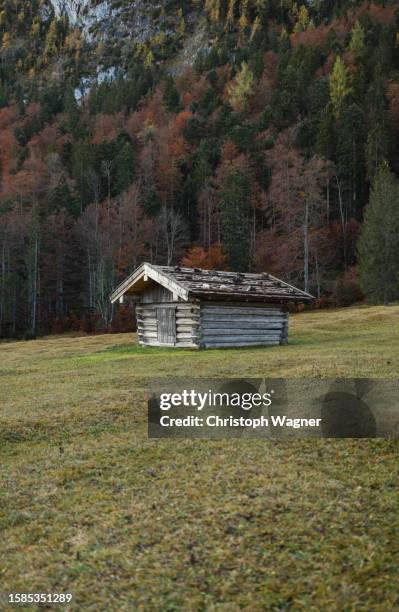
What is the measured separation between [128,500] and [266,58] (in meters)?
106

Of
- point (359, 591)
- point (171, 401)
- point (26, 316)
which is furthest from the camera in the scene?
point (26, 316)

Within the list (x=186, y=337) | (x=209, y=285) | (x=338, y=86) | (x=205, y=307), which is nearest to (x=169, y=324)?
(x=186, y=337)

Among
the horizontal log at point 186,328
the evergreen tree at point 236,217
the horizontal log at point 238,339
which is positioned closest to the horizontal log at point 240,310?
the horizontal log at point 186,328

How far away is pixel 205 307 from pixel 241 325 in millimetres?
2400

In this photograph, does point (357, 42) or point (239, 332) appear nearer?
point (239, 332)

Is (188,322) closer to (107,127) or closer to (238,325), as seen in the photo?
(238,325)

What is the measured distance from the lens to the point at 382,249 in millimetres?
47000

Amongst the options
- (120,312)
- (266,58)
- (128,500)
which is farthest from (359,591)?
(266,58)

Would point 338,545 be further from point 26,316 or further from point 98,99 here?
point 98,99

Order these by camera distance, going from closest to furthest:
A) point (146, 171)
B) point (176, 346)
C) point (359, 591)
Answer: point (359, 591) → point (176, 346) → point (146, 171)

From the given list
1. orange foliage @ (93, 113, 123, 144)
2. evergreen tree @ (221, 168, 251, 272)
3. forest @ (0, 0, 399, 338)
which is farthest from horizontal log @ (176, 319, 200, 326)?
orange foliage @ (93, 113, 123, 144)

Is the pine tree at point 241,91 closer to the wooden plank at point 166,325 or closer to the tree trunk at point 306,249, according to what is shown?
the tree trunk at point 306,249

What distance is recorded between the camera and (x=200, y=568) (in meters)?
4.54

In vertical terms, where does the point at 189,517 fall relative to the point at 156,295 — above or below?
below
